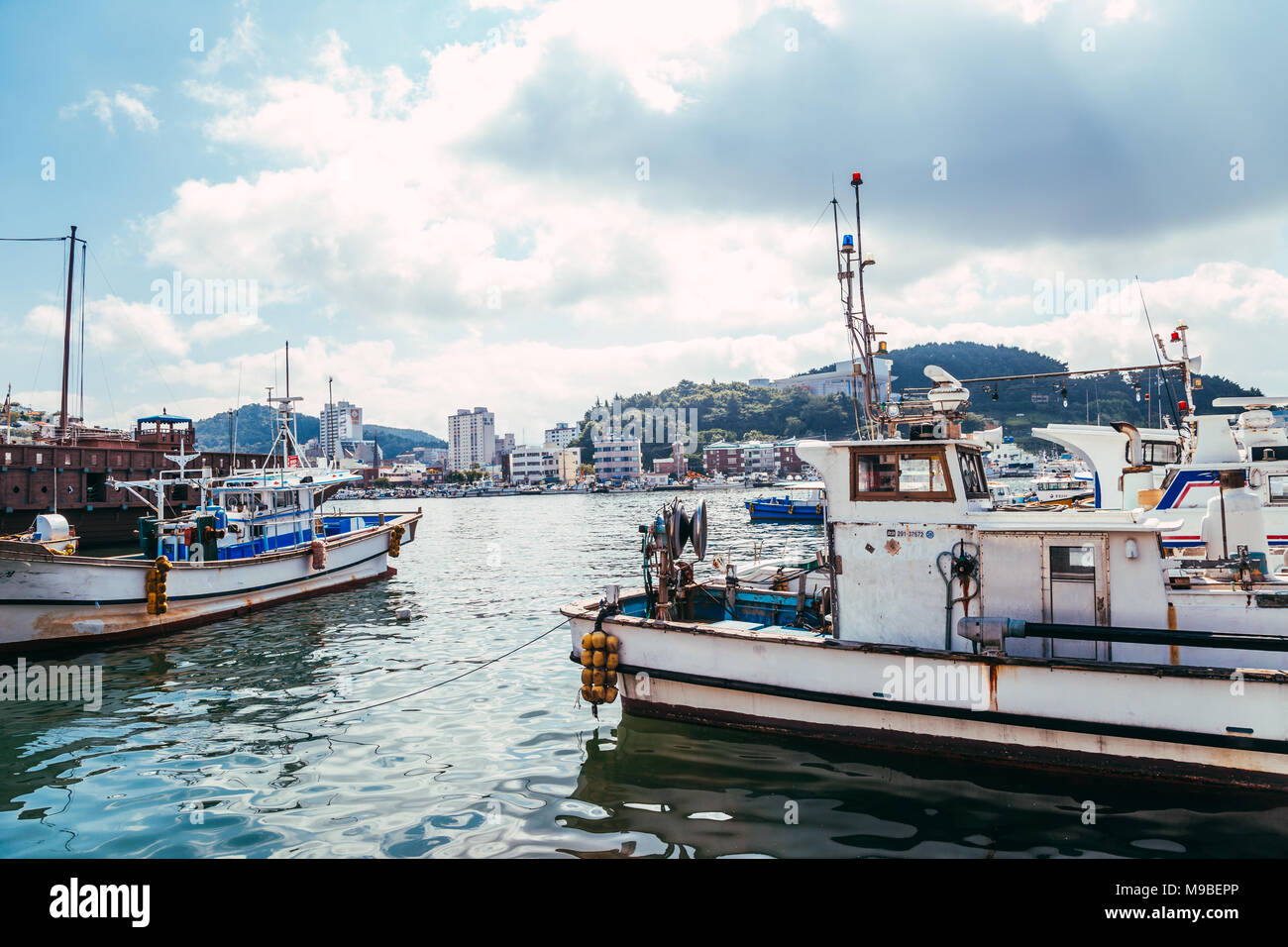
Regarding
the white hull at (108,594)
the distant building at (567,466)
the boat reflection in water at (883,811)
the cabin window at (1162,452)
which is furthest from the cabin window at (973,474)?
the distant building at (567,466)

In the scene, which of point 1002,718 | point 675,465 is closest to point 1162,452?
point 1002,718

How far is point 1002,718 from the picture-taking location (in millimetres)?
8766

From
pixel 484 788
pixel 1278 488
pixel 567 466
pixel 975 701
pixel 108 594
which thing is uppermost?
pixel 567 466

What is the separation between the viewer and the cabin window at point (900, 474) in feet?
31.9

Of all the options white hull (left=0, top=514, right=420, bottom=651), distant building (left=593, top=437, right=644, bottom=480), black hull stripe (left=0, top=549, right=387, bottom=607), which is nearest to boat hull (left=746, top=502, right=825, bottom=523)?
black hull stripe (left=0, top=549, right=387, bottom=607)

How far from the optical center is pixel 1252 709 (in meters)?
7.79

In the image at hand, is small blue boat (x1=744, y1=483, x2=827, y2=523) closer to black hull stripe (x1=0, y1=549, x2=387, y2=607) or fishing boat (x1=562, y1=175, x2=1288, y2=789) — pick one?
black hull stripe (x1=0, y1=549, x2=387, y2=607)

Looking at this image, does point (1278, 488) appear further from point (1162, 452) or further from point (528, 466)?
point (528, 466)

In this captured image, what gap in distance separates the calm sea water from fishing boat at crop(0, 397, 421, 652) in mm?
3422

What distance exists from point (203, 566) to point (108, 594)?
249 centimetres

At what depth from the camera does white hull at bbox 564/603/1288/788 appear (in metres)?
7.91

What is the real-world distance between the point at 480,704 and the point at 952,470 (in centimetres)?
870
